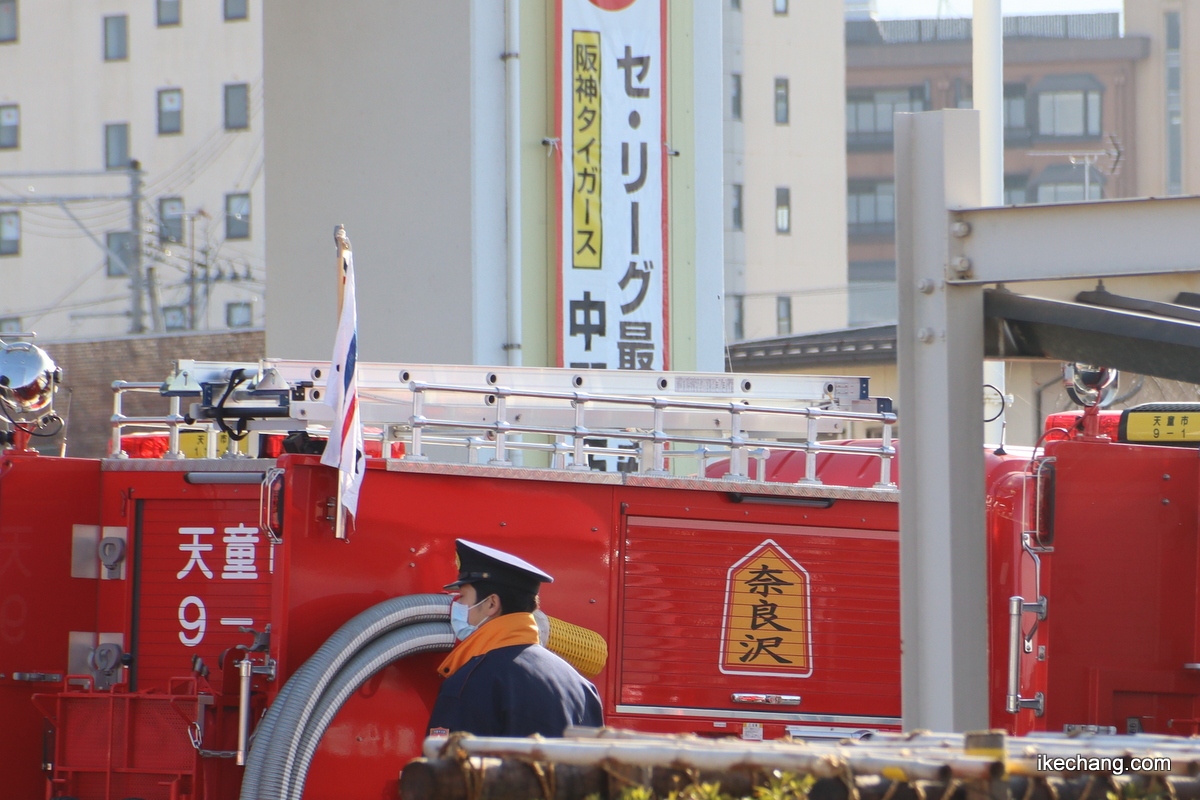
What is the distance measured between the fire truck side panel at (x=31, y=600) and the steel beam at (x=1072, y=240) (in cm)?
501

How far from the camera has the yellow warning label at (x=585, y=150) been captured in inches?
526

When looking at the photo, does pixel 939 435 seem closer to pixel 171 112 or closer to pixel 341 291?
pixel 341 291

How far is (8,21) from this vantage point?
4322 centimetres

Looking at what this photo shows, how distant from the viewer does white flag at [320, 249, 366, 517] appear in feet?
22.5

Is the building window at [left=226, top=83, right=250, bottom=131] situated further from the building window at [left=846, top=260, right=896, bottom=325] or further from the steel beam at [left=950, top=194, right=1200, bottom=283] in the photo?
the steel beam at [left=950, top=194, right=1200, bottom=283]

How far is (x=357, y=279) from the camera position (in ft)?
45.6

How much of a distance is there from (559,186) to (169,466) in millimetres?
6334

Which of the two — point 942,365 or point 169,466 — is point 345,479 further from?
point 942,365

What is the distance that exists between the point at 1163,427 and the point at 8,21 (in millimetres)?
42807

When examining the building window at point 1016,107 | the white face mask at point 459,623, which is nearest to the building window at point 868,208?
the building window at point 1016,107

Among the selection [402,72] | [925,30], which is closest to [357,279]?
[402,72]

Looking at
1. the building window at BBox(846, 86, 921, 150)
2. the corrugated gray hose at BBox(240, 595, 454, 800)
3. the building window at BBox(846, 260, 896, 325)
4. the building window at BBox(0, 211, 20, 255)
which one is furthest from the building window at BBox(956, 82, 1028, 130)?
the corrugated gray hose at BBox(240, 595, 454, 800)

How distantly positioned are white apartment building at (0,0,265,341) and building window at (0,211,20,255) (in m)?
0.04

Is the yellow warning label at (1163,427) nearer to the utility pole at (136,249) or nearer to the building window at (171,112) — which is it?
the utility pole at (136,249)
